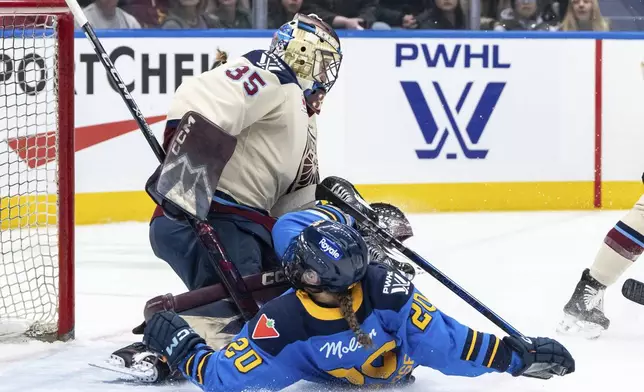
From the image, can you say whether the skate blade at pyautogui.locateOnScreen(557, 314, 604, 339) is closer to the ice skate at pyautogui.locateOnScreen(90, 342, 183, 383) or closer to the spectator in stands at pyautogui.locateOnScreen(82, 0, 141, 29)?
the ice skate at pyautogui.locateOnScreen(90, 342, 183, 383)

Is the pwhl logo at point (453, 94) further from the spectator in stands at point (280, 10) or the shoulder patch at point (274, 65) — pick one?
the shoulder patch at point (274, 65)

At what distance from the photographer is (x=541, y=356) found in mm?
2426

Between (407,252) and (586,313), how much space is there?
2.23 ft

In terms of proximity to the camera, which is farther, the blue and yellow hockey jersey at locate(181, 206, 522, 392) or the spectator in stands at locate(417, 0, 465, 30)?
the spectator in stands at locate(417, 0, 465, 30)

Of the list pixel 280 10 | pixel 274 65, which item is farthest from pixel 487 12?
pixel 274 65

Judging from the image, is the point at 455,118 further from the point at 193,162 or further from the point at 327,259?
the point at 327,259

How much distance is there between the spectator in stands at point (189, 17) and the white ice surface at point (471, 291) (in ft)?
3.13

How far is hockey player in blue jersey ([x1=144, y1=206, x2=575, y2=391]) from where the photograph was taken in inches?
91.1

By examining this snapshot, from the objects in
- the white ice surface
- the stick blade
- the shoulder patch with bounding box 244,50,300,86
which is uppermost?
the shoulder patch with bounding box 244,50,300,86

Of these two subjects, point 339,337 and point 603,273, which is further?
point 603,273

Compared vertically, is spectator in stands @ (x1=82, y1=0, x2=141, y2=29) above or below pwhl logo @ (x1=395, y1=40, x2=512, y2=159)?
above

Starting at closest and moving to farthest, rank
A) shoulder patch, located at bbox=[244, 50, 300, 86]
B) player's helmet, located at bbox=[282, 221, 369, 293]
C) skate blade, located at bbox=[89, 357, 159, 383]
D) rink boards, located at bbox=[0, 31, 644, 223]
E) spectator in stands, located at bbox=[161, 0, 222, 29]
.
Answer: player's helmet, located at bbox=[282, 221, 369, 293] → skate blade, located at bbox=[89, 357, 159, 383] → shoulder patch, located at bbox=[244, 50, 300, 86] → rink boards, located at bbox=[0, 31, 644, 223] → spectator in stands, located at bbox=[161, 0, 222, 29]

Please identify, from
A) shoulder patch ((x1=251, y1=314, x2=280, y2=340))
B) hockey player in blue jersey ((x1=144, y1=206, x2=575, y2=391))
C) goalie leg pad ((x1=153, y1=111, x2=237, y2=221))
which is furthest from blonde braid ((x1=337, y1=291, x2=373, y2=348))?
goalie leg pad ((x1=153, y1=111, x2=237, y2=221))

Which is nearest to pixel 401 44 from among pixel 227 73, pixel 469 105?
pixel 469 105
